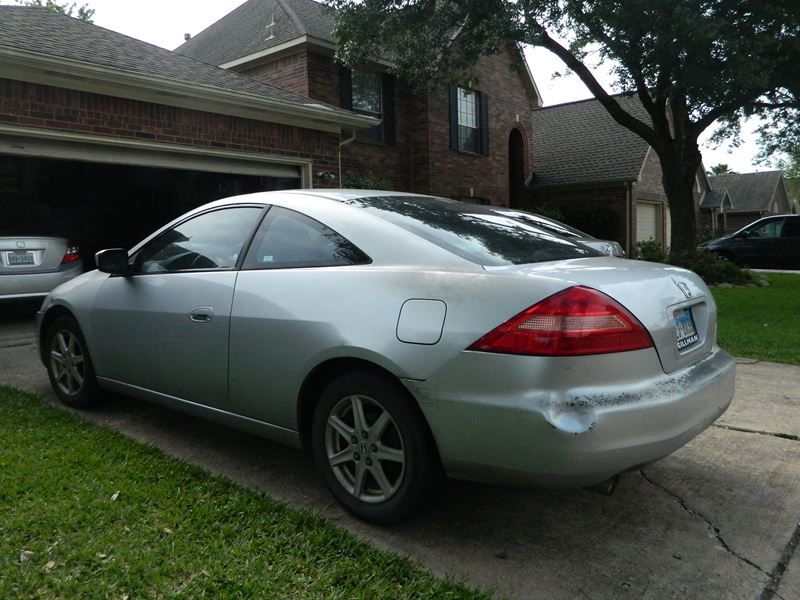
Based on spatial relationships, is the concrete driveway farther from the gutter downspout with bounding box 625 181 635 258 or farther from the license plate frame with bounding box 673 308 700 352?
the gutter downspout with bounding box 625 181 635 258

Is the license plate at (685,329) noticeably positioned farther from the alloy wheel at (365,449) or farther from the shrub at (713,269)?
the shrub at (713,269)

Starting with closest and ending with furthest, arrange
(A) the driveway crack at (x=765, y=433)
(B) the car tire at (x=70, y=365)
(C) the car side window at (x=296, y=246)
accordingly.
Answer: (C) the car side window at (x=296, y=246), (A) the driveway crack at (x=765, y=433), (B) the car tire at (x=70, y=365)

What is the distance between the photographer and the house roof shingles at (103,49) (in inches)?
331

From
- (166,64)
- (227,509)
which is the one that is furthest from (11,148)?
(227,509)

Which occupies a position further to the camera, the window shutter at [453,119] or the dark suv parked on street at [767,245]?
the dark suv parked on street at [767,245]

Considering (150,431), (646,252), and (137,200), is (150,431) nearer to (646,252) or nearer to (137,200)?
(137,200)

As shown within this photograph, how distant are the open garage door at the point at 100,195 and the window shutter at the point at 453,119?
20.2 feet

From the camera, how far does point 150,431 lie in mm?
4156

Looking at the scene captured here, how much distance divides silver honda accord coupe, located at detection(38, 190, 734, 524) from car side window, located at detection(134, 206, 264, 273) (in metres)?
0.02

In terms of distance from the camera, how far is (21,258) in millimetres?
7988

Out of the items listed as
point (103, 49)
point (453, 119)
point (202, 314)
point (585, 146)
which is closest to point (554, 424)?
point (202, 314)

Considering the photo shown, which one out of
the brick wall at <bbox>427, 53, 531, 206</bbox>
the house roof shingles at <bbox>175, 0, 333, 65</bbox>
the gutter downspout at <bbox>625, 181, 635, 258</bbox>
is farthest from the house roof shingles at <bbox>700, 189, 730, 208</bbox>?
the house roof shingles at <bbox>175, 0, 333, 65</bbox>

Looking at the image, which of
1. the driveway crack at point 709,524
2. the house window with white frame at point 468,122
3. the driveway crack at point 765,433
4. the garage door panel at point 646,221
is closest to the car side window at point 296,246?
the driveway crack at point 709,524

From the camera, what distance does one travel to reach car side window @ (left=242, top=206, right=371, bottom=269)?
3129 mm
